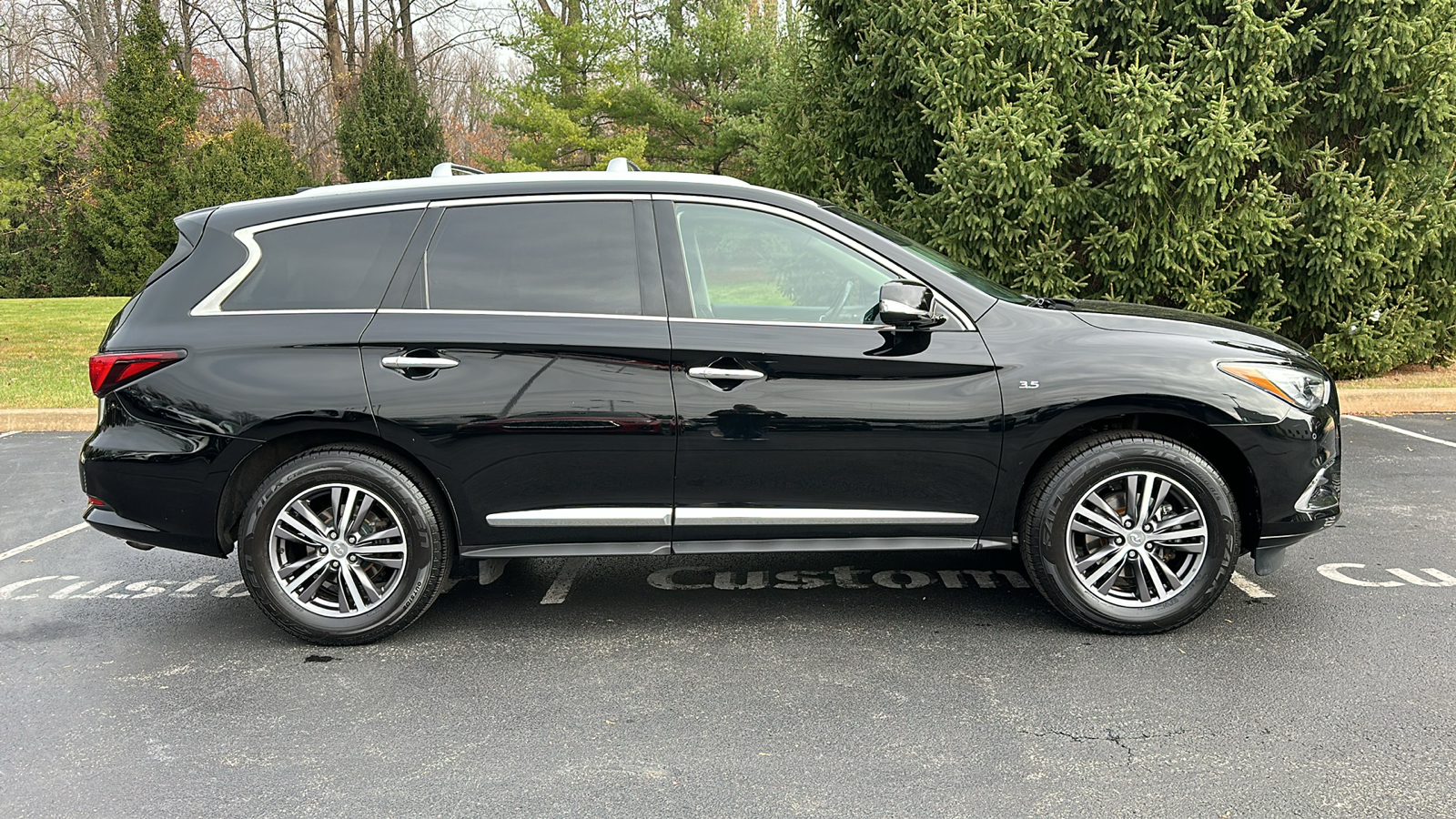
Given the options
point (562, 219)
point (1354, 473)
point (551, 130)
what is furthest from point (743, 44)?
point (562, 219)

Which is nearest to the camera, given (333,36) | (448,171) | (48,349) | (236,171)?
(448,171)

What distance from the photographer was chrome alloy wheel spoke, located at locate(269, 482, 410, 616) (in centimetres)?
430

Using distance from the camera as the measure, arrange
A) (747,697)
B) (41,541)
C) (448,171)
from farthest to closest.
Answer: (41,541) → (448,171) → (747,697)

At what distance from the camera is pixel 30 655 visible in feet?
14.4

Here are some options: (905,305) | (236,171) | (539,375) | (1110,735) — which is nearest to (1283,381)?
(905,305)

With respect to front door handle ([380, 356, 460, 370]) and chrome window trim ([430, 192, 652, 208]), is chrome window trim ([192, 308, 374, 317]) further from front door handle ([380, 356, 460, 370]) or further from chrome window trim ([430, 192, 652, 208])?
chrome window trim ([430, 192, 652, 208])

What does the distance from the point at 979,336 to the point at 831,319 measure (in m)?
0.57

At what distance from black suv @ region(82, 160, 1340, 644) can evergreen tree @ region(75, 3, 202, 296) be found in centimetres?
2577

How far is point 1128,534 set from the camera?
14.0 ft

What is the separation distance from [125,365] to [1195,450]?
13.9 ft

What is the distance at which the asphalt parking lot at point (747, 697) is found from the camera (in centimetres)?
319

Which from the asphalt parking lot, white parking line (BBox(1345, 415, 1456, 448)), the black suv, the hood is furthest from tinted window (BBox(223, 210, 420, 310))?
white parking line (BBox(1345, 415, 1456, 448))

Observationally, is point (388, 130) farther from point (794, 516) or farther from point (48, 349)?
point (794, 516)

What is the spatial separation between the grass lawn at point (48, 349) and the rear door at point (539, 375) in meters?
7.20
